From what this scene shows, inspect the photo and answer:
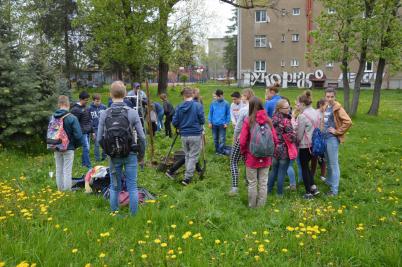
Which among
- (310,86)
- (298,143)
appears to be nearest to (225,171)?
(298,143)

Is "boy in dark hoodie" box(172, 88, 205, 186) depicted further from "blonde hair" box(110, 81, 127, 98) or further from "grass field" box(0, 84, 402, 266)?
"blonde hair" box(110, 81, 127, 98)

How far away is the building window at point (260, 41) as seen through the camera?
4703cm

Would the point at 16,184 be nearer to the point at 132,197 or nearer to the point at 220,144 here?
the point at 132,197

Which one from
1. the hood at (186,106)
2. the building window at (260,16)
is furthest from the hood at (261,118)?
the building window at (260,16)

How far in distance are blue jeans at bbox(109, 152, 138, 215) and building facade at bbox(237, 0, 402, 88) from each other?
40939 millimetres

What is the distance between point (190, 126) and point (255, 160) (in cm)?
205

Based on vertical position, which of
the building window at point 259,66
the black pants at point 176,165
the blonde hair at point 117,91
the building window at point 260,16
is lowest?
the black pants at point 176,165

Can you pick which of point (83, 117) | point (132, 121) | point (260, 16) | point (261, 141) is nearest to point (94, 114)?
point (83, 117)

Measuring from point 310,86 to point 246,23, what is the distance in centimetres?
1129

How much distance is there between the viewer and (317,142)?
7129mm

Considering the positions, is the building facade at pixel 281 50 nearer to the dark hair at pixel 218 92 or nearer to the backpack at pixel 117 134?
the dark hair at pixel 218 92

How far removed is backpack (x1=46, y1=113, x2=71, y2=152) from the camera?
6707 mm

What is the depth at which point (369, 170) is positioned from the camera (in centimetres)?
900

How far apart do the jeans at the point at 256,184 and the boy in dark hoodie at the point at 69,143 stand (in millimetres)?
3188
